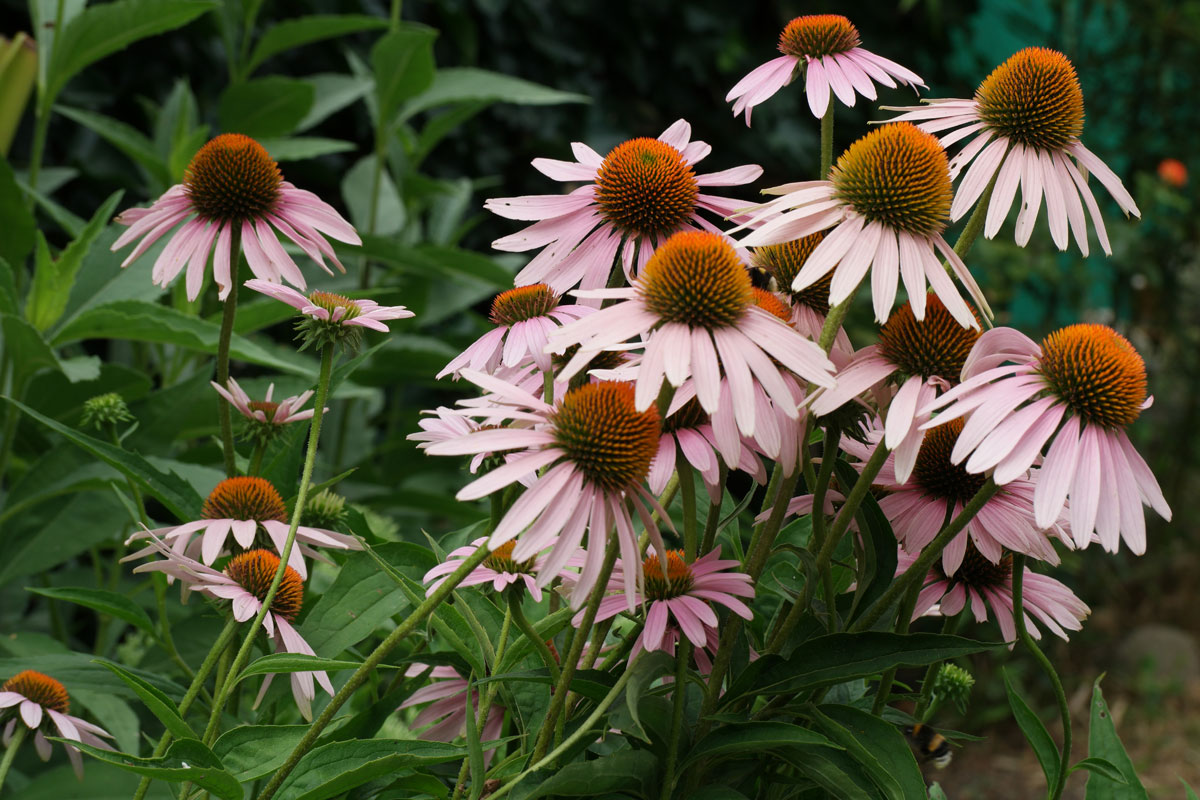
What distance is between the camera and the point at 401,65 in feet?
5.79

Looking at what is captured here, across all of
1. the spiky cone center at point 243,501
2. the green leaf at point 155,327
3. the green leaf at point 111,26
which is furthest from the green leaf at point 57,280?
the spiky cone center at point 243,501

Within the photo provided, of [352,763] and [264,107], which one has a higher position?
[264,107]

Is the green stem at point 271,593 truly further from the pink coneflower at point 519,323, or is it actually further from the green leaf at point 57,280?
the green leaf at point 57,280

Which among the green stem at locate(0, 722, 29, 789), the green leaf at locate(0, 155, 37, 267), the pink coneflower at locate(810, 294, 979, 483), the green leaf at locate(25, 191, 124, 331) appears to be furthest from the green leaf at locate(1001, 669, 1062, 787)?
the green leaf at locate(0, 155, 37, 267)

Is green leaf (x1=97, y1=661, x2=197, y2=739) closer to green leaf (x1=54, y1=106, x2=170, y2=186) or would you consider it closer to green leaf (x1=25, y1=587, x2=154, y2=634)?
green leaf (x1=25, y1=587, x2=154, y2=634)

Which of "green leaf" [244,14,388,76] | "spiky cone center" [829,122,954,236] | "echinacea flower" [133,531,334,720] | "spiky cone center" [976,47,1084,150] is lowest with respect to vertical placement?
"echinacea flower" [133,531,334,720]

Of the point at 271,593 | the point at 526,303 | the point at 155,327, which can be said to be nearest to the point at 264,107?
the point at 155,327

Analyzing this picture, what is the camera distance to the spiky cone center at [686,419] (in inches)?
Result: 25.3

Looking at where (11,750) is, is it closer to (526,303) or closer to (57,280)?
(526,303)

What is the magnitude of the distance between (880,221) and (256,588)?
456mm

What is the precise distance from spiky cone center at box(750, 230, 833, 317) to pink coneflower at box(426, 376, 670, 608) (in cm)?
18

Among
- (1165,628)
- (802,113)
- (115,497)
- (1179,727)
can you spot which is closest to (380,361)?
(115,497)

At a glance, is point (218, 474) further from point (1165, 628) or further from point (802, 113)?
point (1165, 628)

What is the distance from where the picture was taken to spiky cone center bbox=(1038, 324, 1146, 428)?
588 mm
